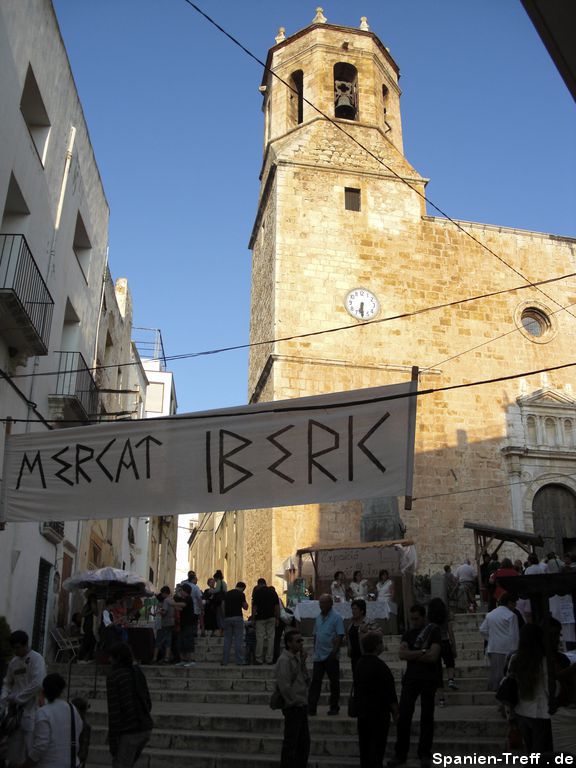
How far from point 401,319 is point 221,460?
16.1 metres

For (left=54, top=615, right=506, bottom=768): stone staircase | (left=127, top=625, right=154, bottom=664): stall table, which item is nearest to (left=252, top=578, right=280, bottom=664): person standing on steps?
(left=54, top=615, right=506, bottom=768): stone staircase

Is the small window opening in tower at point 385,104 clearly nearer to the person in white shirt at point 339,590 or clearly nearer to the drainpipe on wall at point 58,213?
the drainpipe on wall at point 58,213

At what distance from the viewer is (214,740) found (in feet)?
23.7

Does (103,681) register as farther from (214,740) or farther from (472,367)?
(472,367)

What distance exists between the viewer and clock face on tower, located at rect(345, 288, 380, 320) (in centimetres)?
2145

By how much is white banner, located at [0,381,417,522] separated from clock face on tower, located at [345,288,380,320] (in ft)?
50.4

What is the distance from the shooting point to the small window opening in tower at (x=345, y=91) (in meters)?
24.8

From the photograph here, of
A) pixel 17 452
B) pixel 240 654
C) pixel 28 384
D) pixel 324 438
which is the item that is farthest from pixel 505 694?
pixel 28 384

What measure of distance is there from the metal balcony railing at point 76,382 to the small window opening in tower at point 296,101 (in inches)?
553

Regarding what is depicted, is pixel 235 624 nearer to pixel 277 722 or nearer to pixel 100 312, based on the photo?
pixel 277 722

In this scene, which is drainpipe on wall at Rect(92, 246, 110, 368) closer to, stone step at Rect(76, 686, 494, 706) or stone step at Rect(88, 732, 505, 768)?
stone step at Rect(76, 686, 494, 706)

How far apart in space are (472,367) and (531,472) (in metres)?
3.46

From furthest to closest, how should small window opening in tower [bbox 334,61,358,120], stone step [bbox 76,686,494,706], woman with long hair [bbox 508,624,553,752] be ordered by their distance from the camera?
small window opening in tower [bbox 334,61,358,120]
stone step [bbox 76,686,494,706]
woman with long hair [bbox 508,624,553,752]

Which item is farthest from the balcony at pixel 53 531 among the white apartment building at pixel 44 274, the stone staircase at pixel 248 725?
the stone staircase at pixel 248 725
